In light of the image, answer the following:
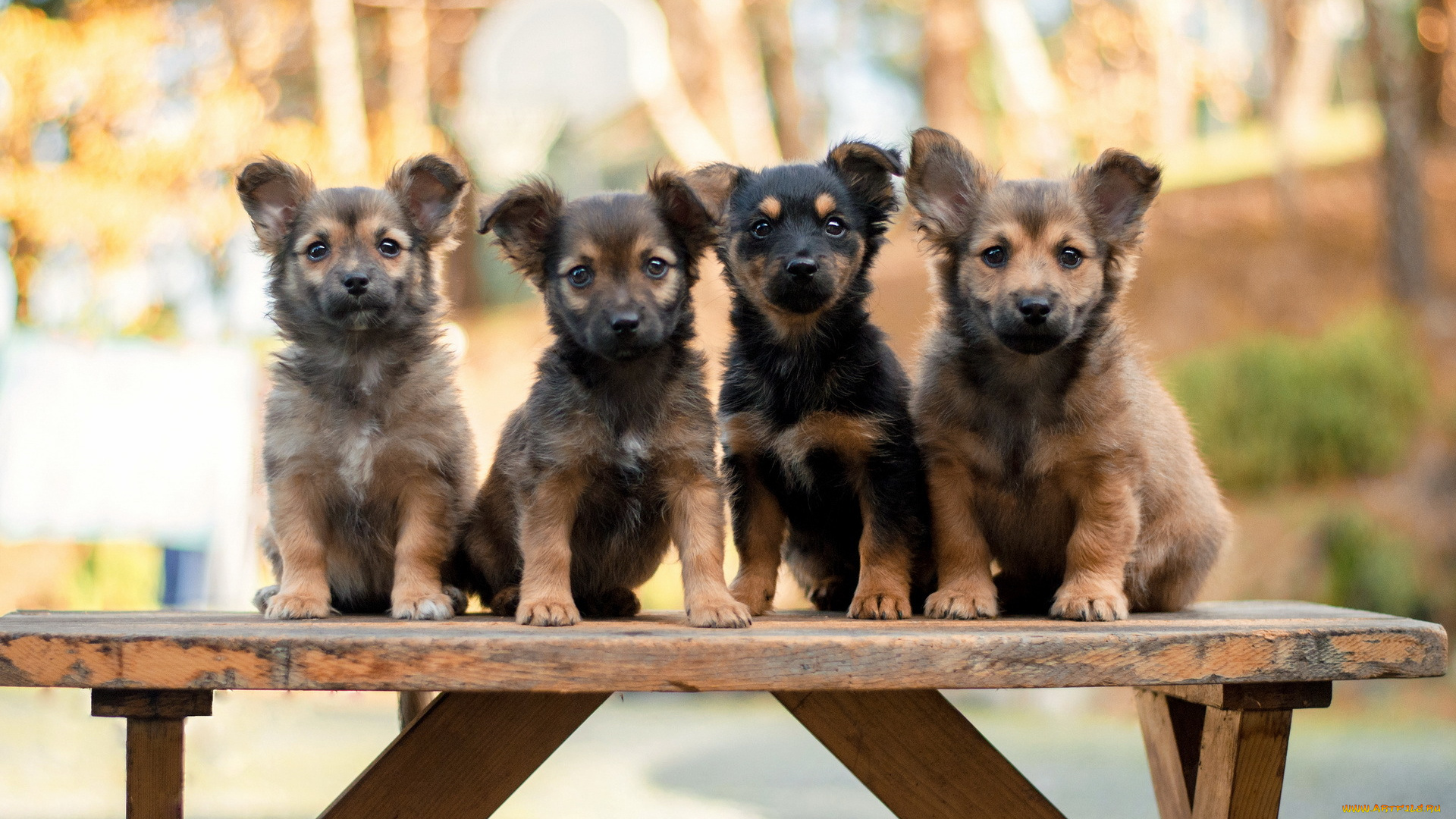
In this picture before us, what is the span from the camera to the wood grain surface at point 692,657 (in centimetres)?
301

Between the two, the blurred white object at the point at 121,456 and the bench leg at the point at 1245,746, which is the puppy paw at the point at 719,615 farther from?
the blurred white object at the point at 121,456

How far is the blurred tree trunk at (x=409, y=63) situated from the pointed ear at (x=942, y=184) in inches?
575

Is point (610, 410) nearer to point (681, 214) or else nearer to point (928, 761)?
point (681, 214)

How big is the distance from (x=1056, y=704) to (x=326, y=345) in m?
7.76

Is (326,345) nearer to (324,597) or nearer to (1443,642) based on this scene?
(324,597)

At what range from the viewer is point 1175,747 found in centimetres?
A: 407

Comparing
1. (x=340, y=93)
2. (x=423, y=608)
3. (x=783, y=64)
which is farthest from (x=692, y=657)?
(x=783, y=64)

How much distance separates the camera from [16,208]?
13.2 m

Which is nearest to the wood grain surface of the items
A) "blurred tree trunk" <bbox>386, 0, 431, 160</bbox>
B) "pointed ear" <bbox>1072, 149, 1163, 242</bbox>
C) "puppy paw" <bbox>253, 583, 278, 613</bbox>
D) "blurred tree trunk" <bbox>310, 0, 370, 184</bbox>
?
"puppy paw" <bbox>253, 583, 278, 613</bbox>

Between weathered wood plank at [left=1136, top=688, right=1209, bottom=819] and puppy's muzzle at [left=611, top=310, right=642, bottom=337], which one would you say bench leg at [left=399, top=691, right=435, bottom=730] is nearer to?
puppy's muzzle at [left=611, top=310, right=642, bottom=337]

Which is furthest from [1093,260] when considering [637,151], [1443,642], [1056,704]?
[637,151]

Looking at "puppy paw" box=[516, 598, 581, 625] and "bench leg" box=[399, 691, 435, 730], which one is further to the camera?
"bench leg" box=[399, 691, 435, 730]

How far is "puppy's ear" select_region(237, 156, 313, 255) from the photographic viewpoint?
4.19m

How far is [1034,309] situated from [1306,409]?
9.62 m
